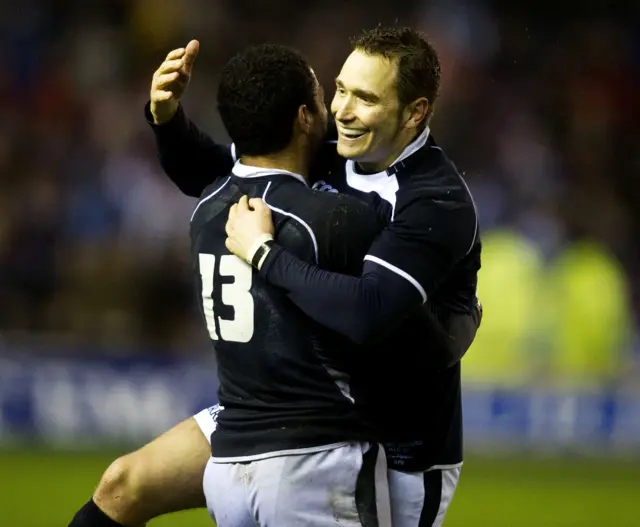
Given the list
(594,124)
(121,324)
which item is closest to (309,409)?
(121,324)

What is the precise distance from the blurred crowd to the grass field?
85cm

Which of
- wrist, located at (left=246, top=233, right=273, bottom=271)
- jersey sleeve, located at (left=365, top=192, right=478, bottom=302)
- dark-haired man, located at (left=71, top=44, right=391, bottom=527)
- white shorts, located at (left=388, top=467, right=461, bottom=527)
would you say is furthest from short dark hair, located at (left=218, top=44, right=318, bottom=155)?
white shorts, located at (left=388, top=467, right=461, bottom=527)

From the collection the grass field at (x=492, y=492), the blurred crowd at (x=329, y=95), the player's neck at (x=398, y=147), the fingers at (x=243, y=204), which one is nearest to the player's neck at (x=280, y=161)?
the fingers at (x=243, y=204)

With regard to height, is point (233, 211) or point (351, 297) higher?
point (233, 211)

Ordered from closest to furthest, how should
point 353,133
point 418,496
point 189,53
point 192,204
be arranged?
point 353,133 → point 418,496 → point 189,53 → point 192,204

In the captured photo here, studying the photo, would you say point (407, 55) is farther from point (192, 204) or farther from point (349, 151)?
point (192, 204)

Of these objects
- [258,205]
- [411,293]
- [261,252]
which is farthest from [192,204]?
[411,293]

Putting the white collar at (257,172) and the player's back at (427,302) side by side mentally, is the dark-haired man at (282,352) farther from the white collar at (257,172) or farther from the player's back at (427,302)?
the player's back at (427,302)

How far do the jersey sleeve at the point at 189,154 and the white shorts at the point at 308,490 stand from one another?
1.10 metres

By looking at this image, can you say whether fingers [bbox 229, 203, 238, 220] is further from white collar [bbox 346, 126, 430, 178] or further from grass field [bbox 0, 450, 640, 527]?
grass field [bbox 0, 450, 640, 527]

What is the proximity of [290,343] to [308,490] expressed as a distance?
0.43 m

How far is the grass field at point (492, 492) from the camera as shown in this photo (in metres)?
8.10

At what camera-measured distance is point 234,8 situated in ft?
43.1

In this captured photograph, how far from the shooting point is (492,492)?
29.2 feet
